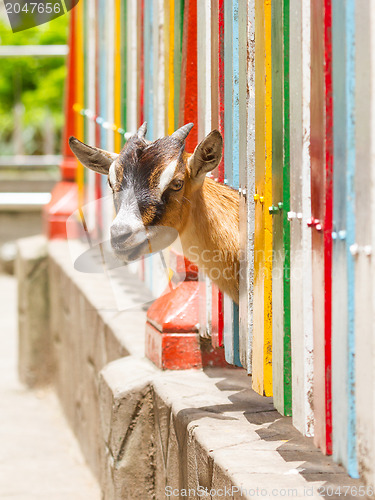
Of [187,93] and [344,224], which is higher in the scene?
[187,93]

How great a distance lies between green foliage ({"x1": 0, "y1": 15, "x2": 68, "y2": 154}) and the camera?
22438 mm

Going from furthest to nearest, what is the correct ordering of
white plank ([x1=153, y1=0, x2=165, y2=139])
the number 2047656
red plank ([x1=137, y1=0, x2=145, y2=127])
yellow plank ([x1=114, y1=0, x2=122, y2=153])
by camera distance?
yellow plank ([x1=114, y1=0, x2=122, y2=153])
the number 2047656
red plank ([x1=137, y1=0, x2=145, y2=127])
white plank ([x1=153, y1=0, x2=165, y2=139])

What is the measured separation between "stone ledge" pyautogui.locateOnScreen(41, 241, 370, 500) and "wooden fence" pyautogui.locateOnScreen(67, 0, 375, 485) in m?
0.14

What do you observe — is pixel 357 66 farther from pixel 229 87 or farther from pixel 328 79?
pixel 229 87

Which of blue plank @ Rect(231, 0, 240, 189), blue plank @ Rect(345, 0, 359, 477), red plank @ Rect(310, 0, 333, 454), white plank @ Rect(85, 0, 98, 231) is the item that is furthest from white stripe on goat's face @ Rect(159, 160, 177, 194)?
white plank @ Rect(85, 0, 98, 231)

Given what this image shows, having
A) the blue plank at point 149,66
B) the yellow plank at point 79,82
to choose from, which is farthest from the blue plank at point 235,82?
the yellow plank at point 79,82

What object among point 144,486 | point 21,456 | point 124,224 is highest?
point 124,224

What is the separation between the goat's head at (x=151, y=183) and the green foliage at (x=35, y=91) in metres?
17.8

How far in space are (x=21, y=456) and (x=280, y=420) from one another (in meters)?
3.51

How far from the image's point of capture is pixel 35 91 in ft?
75.8

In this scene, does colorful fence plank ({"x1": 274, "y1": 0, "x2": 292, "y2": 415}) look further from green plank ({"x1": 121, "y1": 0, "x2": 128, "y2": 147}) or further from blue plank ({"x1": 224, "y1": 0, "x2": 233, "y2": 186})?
green plank ({"x1": 121, "y1": 0, "x2": 128, "y2": 147})

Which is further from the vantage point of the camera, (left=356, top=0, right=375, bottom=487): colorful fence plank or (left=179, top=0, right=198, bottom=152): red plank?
(left=179, top=0, right=198, bottom=152): red plank

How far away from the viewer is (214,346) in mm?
3861

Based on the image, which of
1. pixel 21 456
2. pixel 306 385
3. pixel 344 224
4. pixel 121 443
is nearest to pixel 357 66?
pixel 344 224
